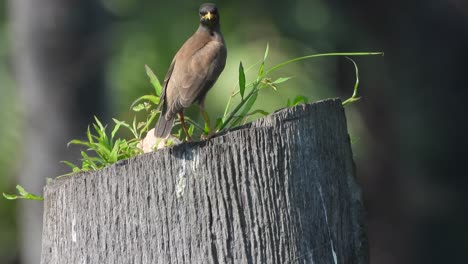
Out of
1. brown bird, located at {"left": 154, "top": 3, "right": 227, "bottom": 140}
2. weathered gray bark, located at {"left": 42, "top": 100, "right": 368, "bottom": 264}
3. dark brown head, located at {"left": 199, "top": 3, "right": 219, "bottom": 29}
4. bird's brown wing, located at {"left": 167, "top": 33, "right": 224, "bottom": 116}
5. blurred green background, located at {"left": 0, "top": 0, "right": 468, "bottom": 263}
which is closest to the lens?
weathered gray bark, located at {"left": 42, "top": 100, "right": 368, "bottom": 264}

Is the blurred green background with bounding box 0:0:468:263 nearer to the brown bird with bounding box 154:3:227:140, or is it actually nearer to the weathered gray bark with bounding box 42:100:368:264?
the brown bird with bounding box 154:3:227:140

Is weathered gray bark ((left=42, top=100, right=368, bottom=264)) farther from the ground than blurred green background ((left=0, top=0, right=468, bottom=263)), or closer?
closer

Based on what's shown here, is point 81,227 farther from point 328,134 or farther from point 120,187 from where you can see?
point 328,134

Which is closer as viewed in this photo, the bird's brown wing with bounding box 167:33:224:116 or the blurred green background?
the bird's brown wing with bounding box 167:33:224:116

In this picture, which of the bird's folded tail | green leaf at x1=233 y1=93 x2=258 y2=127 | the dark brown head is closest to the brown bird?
the bird's folded tail

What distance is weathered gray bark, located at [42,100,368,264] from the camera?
4.21 metres

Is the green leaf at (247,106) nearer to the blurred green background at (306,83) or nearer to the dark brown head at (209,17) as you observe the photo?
the dark brown head at (209,17)

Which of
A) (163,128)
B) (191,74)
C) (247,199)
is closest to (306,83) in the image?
(191,74)

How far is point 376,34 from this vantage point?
17.2m

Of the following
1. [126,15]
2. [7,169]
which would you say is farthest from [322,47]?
[7,169]

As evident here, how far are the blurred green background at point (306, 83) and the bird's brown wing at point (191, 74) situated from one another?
4817mm

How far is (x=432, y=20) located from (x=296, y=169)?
1208 cm

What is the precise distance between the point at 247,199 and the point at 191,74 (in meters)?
1.62

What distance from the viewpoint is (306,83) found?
1891cm
